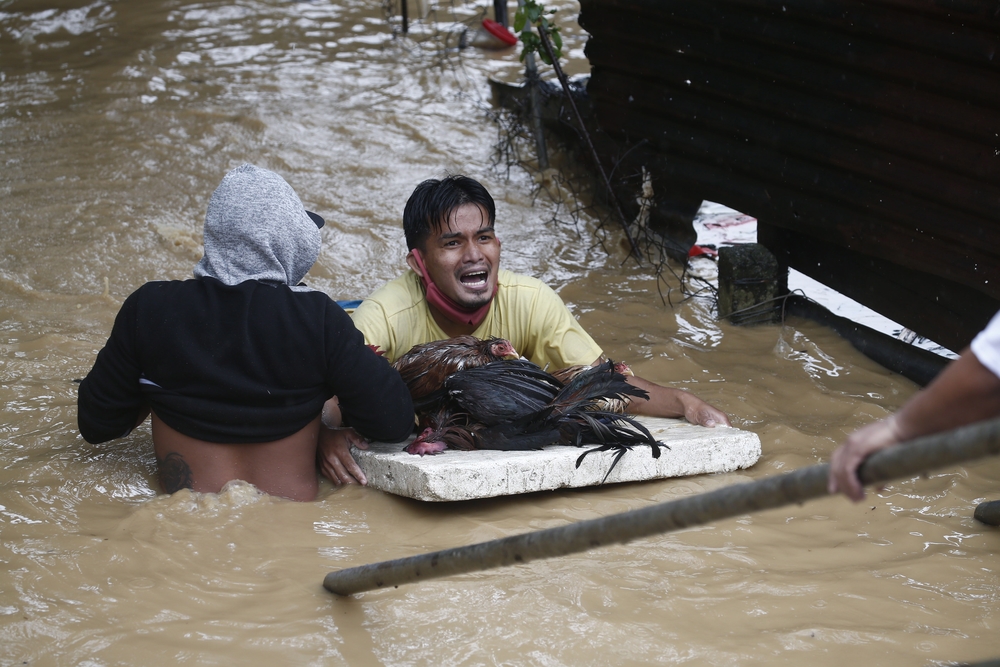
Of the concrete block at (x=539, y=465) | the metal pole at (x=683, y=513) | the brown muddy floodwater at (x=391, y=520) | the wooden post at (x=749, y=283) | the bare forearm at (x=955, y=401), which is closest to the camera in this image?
the metal pole at (x=683, y=513)

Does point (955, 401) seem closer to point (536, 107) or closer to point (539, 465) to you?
point (539, 465)

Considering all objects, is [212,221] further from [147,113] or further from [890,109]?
[147,113]

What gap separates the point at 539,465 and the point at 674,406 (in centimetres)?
96

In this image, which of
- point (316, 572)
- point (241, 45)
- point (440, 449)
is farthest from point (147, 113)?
point (316, 572)

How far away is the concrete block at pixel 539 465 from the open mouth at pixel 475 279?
2.42 feet

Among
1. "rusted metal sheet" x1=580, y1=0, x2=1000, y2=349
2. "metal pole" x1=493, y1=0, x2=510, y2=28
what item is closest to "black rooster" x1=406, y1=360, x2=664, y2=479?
"rusted metal sheet" x1=580, y1=0, x2=1000, y2=349

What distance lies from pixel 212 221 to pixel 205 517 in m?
0.99

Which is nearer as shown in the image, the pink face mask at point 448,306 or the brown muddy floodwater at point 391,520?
the brown muddy floodwater at point 391,520

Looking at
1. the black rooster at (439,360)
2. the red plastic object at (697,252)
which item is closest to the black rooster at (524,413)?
the black rooster at (439,360)

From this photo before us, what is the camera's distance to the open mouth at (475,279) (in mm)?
3815

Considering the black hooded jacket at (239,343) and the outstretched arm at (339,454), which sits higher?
the black hooded jacket at (239,343)

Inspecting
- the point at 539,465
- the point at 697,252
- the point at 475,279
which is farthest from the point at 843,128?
the point at 539,465

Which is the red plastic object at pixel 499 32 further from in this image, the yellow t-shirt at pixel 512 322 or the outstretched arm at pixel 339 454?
the outstretched arm at pixel 339 454

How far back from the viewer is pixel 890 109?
459 cm
